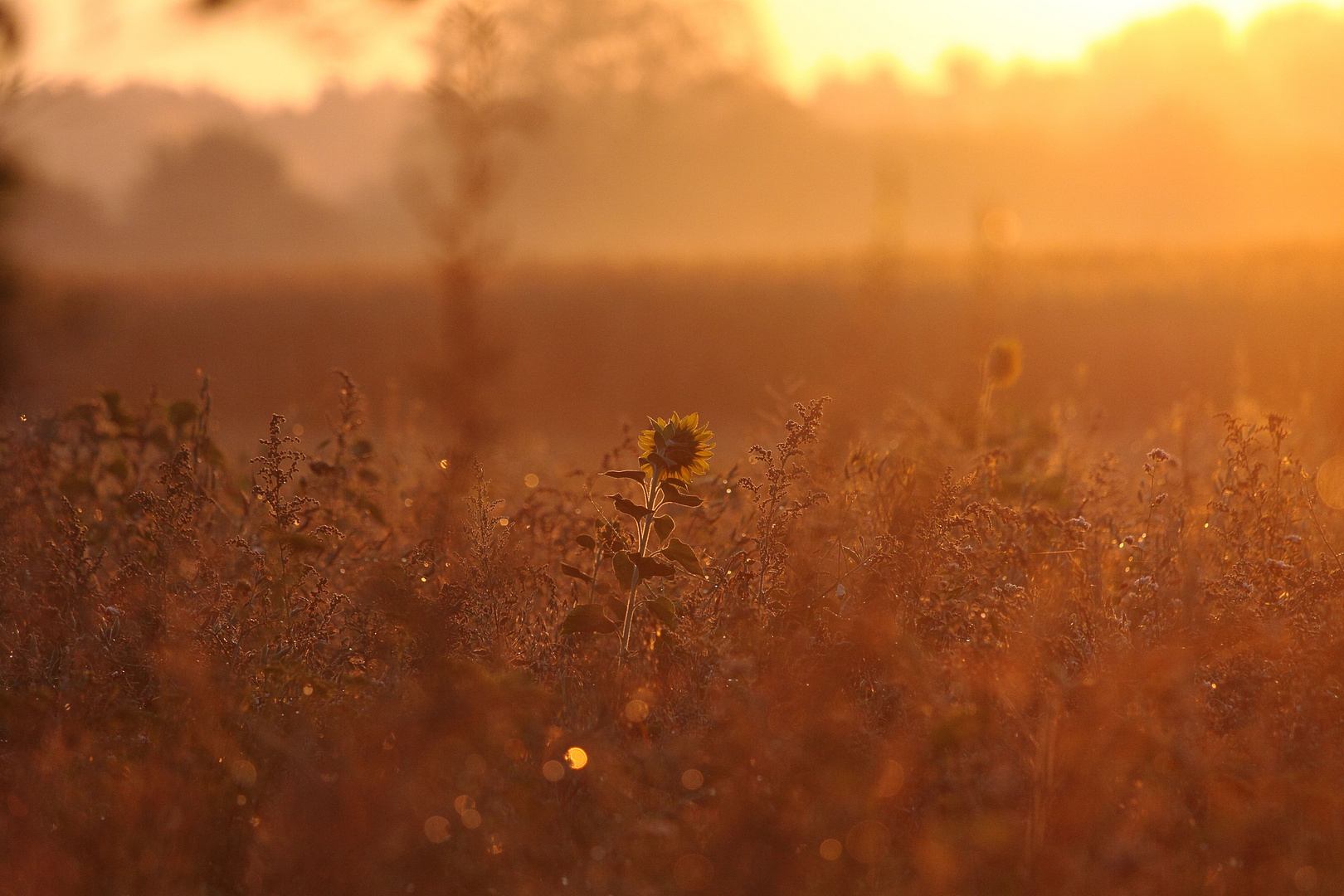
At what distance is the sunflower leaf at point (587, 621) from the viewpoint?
9.72 ft

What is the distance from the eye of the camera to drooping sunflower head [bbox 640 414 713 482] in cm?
303

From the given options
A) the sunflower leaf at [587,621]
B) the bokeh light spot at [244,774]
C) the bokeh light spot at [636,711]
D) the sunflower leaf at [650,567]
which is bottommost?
the bokeh light spot at [244,774]

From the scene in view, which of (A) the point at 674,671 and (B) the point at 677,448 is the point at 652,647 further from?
(B) the point at 677,448

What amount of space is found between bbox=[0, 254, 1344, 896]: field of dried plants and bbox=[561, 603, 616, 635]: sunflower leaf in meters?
0.01

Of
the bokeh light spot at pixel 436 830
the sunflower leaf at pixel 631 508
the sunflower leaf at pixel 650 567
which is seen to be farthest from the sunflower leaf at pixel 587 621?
the bokeh light spot at pixel 436 830

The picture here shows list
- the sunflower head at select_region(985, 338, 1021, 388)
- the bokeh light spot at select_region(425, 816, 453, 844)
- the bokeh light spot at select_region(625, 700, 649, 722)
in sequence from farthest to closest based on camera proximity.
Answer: the sunflower head at select_region(985, 338, 1021, 388) < the bokeh light spot at select_region(625, 700, 649, 722) < the bokeh light spot at select_region(425, 816, 453, 844)

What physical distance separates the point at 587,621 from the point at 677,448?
52 cm

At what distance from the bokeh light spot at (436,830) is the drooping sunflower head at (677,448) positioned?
41.0 inches

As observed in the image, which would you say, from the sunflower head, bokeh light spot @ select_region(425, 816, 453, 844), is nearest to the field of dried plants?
bokeh light spot @ select_region(425, 816, 453, 844)

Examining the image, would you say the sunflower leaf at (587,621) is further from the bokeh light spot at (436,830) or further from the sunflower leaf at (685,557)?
the bokeh light spot at (436,830)

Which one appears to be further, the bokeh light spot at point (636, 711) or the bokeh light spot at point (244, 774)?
the bokeh light spot at point (636, 711)

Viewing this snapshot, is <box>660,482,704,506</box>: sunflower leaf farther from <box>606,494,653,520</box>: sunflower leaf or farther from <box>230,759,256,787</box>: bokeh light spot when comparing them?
<box>230,759,256,787</box>: bokeh light spot

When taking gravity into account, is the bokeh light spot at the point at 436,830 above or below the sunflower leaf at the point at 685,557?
below

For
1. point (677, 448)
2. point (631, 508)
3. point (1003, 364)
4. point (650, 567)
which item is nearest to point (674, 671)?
point (650, 567)
